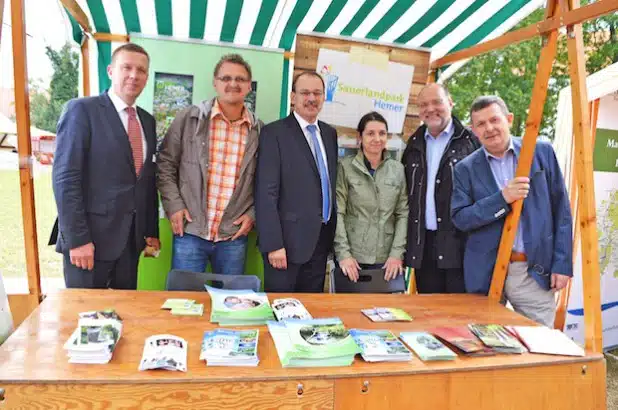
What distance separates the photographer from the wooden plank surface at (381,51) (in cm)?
345

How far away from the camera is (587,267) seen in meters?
2.01

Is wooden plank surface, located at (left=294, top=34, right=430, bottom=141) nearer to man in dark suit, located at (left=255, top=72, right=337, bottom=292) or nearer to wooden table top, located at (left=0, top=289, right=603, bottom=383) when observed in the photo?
man in dark suit, located at (left=255, top=72, right=337, bottom=292)

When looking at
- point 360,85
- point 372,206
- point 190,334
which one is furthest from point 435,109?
point 190,334

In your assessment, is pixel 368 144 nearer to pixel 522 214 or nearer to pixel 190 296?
pixel 522 214

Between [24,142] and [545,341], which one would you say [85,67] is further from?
[545,341]

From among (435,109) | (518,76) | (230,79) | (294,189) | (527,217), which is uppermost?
(518,76)

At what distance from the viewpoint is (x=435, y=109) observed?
2.92m

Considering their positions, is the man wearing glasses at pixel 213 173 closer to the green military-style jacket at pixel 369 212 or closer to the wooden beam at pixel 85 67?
the green military-style jacket at pixel 369 212

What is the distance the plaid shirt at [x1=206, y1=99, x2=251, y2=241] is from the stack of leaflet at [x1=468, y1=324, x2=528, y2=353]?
1.52 meters

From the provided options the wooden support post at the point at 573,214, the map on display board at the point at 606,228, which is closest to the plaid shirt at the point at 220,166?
the wooden support post at the point at 573,214

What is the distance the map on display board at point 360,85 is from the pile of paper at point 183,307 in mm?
2002

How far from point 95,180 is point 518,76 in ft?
35.7

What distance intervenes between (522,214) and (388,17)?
1.81m

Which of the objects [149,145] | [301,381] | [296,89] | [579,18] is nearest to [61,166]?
[149,145]
